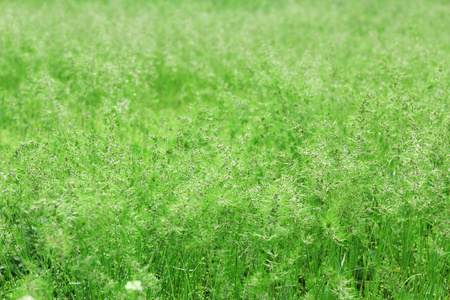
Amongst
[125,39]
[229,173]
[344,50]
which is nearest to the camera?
[229,173]

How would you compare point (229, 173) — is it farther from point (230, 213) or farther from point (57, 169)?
point (57, 169)

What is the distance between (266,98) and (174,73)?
241cm

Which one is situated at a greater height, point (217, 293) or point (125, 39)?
point (125, 39)

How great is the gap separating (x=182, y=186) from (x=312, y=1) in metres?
14.8

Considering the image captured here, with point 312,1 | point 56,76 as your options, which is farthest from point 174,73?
point 312,1

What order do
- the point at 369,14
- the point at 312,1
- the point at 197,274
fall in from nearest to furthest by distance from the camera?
1. the point at 197,274
2. the point at 369,14
3. the point at 312,1

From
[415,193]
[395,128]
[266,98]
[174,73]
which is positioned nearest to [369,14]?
[174,73]

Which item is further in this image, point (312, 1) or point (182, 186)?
point (312, 1)

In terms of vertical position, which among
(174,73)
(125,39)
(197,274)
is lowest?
(197,274)

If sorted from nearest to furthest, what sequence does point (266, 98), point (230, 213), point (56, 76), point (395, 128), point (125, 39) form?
point (230, 213) < point (395, 128) < point (266, 98) < point (56, 76) < point (125, 39)

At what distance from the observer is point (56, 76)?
654 centimetres

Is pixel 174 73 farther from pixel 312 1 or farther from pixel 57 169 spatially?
pixel 312 1

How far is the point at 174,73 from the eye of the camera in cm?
691

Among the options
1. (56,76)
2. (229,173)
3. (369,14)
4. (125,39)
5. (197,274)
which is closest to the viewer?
(229,173)
